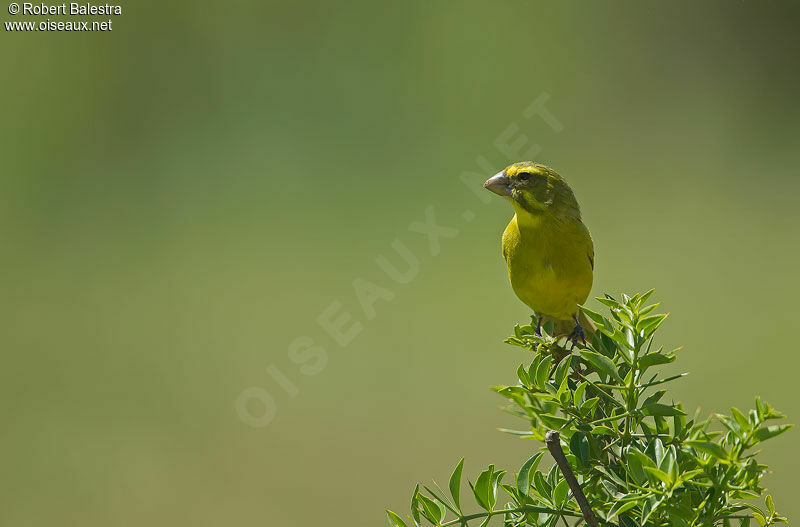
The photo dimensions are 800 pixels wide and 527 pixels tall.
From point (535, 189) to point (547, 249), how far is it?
118 mm

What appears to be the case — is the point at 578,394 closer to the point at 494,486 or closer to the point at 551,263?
the point at 494,486

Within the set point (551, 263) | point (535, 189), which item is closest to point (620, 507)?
point (551, 263)

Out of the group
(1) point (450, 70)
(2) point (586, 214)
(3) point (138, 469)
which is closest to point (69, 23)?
(1) point (450, 70)

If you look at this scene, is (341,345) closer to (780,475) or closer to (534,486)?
(780,475)

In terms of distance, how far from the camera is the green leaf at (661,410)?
2.02ft

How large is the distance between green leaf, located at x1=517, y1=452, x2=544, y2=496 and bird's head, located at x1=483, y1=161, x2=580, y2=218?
24.3 inches

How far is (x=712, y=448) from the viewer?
0.58m

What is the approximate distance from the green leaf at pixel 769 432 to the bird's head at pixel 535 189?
0.71 metres

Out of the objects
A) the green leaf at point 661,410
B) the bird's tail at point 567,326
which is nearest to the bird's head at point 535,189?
the bird's tail at point 567,326

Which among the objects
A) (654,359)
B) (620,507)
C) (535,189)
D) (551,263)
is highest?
(535,189)

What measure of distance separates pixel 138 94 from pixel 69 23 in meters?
0.55

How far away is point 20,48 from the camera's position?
4492 mm

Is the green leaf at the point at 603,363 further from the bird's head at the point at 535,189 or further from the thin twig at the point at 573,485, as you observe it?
the bird's head at the point at 535,189

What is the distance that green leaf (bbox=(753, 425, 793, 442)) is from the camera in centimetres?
54
